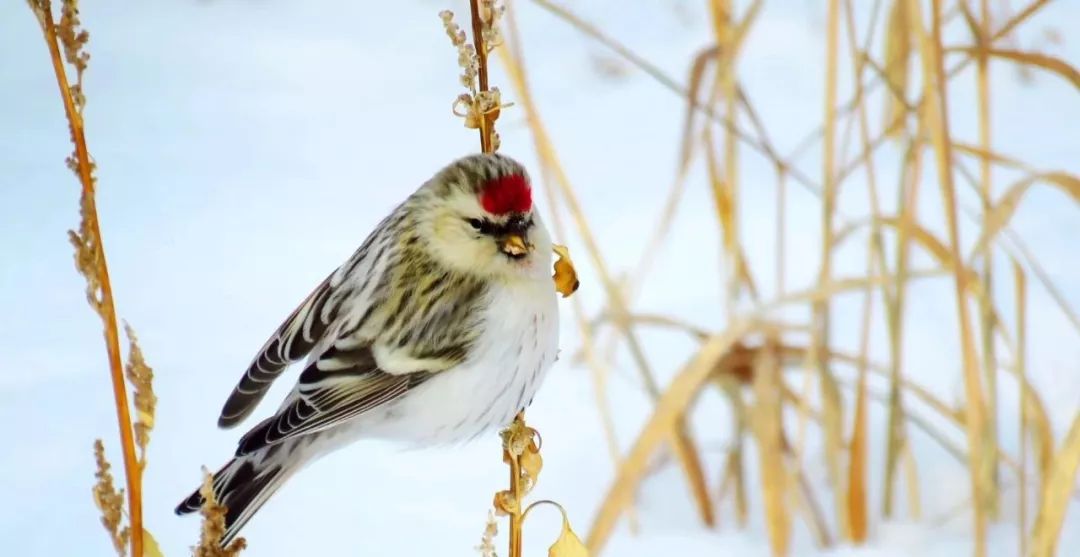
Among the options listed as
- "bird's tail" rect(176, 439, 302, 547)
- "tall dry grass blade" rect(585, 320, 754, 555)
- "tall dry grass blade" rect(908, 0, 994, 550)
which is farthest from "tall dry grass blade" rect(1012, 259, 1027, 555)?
"bird's tail" rect(176, 439, 302, 547)

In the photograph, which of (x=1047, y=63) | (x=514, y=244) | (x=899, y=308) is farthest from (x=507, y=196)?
(x=899, y=308)

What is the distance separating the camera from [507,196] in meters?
0.58

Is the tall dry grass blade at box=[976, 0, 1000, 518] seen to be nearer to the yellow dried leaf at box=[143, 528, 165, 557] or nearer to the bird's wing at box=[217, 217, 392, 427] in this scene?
the bird's wing at box=[217, 217, 392, 427]

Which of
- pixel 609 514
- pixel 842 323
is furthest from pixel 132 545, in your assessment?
pixel 842 323

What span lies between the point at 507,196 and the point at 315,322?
0.22 meters

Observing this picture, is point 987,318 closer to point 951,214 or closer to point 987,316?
point 987,316

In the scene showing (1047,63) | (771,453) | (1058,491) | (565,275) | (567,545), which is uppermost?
(1047,63)

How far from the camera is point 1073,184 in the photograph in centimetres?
112

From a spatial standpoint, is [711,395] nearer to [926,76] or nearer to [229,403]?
[926,76]

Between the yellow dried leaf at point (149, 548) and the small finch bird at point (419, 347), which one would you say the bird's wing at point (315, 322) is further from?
the yellow dried leaf at point (149, 548)

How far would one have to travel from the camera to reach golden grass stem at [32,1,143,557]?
0.41 meters

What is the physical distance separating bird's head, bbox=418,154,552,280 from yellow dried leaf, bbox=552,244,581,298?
0.19 ft

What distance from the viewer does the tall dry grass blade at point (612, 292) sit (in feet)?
3.41

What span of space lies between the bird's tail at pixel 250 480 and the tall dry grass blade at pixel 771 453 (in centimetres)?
70
